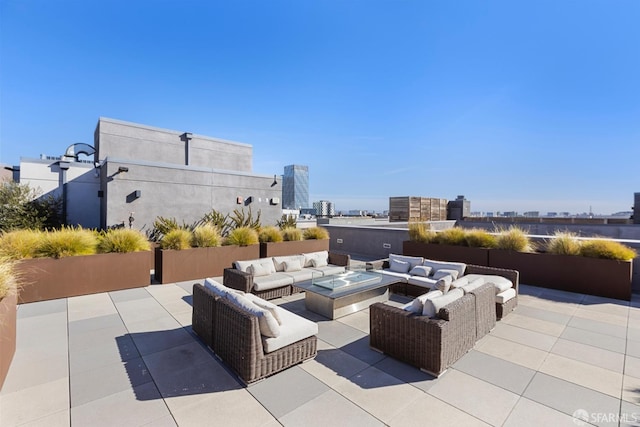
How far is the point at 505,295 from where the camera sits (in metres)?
4.20

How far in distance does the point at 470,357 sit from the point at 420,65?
9.26 metres

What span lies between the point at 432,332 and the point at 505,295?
2321 mm

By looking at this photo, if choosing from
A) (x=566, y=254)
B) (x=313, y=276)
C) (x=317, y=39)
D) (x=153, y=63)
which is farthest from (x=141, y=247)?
(x=566, y=254)

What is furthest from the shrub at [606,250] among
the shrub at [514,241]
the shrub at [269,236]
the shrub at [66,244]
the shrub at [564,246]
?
the shrub at [66,244]

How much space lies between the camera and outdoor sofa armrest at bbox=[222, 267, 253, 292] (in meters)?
4.75

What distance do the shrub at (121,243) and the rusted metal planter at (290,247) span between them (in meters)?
2.80

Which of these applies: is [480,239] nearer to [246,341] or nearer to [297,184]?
[246,341]

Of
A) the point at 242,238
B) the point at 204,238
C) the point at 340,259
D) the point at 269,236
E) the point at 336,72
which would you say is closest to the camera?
the point at 340,259

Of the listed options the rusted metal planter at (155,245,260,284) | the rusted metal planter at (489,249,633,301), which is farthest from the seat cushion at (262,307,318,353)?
the rusted metal planter at (489,249,633,301)

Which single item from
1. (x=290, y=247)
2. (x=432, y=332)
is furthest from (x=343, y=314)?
(x=290, y=247)

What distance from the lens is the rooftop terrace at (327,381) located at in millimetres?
2098

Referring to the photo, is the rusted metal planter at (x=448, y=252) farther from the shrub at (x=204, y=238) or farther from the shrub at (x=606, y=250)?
the shrub at (x=204, y=238)

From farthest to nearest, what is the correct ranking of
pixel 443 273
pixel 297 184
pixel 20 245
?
1. pixel 297 184
2. pixel 443 273
3. pixel 20 245

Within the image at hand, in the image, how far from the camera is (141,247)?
19.4 feet
